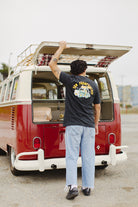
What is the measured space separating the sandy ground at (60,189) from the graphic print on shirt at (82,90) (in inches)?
58.2

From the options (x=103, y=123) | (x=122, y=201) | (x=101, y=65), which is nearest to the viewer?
(x=122, y=201)

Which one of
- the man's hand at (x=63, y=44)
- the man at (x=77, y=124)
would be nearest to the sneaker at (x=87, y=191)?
the man at (x=77, y=124)

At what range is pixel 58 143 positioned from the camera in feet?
17.7

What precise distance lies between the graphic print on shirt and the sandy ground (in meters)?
1.48

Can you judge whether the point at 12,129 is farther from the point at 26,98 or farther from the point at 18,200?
the point at 18,200

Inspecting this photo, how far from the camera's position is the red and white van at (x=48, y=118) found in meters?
5.19

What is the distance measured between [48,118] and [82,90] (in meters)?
1.91

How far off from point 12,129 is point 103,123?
171 cm

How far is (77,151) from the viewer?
14.4 feet

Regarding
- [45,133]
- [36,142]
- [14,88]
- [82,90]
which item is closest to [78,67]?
[82,90]

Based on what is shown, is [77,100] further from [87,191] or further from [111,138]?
[111,138]

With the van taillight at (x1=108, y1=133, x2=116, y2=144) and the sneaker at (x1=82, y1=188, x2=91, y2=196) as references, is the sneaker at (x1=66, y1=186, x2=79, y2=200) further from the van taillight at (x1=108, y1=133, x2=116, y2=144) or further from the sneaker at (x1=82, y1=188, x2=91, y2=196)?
the van taillight at (x1=108, y1=133, x2=116, y2=144)

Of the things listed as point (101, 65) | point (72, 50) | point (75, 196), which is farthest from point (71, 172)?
point (101, 65)

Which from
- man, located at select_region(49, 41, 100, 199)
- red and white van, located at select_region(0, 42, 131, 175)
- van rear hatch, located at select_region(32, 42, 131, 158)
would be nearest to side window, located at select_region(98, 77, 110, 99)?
red and white van, located at select_region(0, 42, 131, 175)
